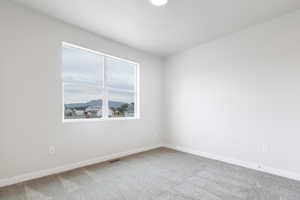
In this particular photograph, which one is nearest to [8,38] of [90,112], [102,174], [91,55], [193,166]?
[91,55]

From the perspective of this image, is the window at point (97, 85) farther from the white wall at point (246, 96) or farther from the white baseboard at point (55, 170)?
the white wall at point (246, 96)

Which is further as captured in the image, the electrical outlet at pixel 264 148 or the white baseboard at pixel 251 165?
the electrical outlet at pixel 264 148

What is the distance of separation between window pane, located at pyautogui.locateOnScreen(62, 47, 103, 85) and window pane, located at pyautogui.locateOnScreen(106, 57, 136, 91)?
22cm

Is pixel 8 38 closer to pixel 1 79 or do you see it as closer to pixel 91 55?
pixel 1 79

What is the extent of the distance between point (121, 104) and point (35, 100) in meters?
1.72

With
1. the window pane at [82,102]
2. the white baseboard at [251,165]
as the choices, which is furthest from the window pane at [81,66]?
the white baseboard at [251,165]

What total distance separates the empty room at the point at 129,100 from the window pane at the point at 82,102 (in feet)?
0.07

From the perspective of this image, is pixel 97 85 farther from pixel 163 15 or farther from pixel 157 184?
pixel 157 184

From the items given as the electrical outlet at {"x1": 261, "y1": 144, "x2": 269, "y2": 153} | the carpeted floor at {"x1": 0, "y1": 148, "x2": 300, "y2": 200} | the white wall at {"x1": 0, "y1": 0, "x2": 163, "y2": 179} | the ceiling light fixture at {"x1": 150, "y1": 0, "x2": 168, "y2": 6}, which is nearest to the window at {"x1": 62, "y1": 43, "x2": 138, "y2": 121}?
the white wall at {"x1": 0, "y1": 0, "x2": 163, "y2": 179}

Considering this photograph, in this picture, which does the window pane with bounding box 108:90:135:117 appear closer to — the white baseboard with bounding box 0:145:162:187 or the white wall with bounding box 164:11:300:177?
the white baseboard with bounding box 0:145:162:187

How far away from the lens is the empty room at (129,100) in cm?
218

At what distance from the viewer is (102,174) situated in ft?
8.38

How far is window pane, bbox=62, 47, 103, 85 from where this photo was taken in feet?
9.24

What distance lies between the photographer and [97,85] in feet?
10.6
